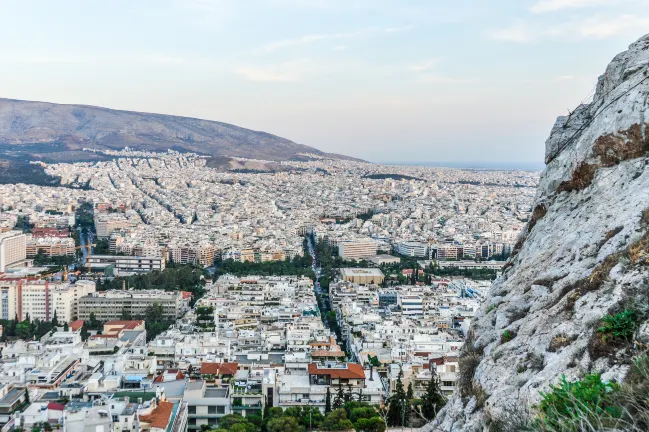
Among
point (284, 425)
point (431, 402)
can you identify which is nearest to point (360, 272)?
point (431, 402)

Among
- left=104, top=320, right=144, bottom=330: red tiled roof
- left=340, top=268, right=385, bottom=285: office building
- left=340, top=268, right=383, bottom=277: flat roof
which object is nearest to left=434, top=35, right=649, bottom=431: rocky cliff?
left=104, top=320, right=144, bottom=330: red tiled roof

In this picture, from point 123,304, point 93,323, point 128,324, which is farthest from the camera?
point 123,304

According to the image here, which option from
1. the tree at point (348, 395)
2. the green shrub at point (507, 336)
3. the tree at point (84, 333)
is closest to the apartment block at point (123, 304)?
the tree at point (84, 333)

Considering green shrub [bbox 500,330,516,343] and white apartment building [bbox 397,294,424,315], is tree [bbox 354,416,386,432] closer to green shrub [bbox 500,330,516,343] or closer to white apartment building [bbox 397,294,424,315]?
green shrub [bbox 500,330,516,343]

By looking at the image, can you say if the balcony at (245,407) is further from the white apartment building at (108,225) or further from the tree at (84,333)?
the white apartment building at (108,225)

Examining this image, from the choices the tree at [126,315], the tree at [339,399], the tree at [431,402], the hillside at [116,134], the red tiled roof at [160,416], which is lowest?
the tree at [126,315]

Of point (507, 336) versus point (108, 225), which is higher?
point (507, 336)

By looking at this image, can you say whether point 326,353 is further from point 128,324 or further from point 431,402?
point 128,324

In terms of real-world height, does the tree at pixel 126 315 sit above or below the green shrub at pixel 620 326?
below
